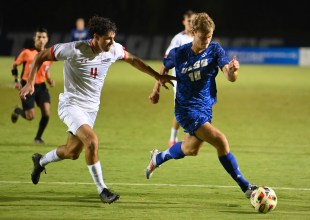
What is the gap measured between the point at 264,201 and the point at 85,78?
237 cm

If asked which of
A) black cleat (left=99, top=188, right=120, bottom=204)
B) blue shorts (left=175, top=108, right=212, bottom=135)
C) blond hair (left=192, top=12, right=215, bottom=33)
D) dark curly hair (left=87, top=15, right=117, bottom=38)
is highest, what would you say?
blond hair (left=192, top=12, right=215, bottom=33)

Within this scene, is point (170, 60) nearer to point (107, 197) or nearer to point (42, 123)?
point (107, 197)

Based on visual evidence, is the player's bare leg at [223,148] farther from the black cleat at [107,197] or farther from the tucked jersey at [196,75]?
the black cleat at [107,197]

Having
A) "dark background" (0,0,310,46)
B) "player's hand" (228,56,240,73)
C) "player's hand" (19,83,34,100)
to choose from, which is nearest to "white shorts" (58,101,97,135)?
"player's hand" (19,83,34,100)

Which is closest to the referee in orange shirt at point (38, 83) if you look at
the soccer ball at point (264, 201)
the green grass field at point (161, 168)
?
the green grass field at point (161, 168)

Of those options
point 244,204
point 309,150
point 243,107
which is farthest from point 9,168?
point 243,107

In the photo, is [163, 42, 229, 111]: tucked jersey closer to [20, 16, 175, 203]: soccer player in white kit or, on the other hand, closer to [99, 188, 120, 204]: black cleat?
[20, 16, 175, 203]: soccer player in white kit

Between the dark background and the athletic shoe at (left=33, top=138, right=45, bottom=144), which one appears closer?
the athletic shoe at (left=33, top=138, right=45, bottom=144)

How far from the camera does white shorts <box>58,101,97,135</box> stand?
805 centimetres

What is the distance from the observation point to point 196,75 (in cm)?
830

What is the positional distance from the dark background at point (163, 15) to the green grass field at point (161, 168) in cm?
2216

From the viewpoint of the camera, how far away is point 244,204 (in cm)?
809

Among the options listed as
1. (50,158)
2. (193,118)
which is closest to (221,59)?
(193,118)

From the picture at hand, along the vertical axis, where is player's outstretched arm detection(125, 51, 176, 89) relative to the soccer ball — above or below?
above
